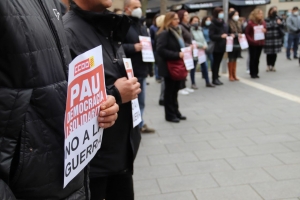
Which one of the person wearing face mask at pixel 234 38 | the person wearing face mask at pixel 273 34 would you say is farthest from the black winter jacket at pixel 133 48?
the person wearing face mask at pixel 273 34

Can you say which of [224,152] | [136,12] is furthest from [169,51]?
[224,152]

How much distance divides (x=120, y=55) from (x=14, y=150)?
3.97 ft

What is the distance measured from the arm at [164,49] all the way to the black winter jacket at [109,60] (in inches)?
161

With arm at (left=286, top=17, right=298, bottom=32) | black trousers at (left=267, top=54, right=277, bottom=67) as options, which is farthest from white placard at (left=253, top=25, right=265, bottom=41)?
arm at (left=286, top=17, right=298, bottom=32)

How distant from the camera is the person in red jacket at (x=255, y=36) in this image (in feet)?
36.2

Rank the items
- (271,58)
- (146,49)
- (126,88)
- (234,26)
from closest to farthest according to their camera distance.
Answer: (126,88)
(146,49)
(234,26)
(271,58)

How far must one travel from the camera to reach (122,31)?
232 cm

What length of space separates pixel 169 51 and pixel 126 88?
14.4ft

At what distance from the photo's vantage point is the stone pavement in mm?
3893

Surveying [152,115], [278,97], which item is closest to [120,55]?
[152,115]

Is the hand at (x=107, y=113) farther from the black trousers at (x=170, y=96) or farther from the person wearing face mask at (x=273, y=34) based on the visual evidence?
the person wearing face mask at (x=273, y=34)

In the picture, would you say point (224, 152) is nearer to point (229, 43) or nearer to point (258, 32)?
point (229, 43)

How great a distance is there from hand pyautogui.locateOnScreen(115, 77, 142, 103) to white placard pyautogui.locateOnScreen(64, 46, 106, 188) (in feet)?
1.34

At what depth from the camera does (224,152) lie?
16.4ft
